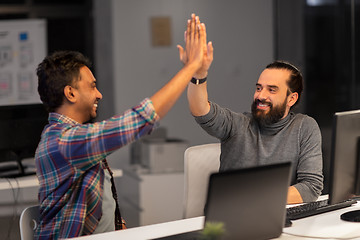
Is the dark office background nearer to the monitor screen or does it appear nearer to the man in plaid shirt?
the man in plaid shirt

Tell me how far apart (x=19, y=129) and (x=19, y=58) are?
2.27 metres

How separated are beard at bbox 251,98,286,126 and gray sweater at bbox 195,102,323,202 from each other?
31 millimetres

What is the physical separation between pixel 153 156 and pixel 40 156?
9.55ft

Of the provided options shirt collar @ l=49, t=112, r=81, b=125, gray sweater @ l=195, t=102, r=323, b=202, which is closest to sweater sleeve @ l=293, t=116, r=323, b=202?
gray sweater @ l=195, t=102, r=323, b=202

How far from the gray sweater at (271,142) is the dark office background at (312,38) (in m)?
2.31

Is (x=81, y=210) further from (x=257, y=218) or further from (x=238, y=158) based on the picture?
(x=238, y=158)

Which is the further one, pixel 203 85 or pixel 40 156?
pixel 203 85

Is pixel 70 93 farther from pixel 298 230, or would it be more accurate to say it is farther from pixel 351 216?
pixel 351 216

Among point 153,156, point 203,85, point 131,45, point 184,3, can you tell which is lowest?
point 153,156

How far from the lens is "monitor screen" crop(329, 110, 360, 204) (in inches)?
84.7

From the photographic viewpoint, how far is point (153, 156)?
16.2 ft

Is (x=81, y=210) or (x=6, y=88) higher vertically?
(x=6, y=88)

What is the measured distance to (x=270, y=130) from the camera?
2775 mm

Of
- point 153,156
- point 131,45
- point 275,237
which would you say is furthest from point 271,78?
point 131,45
